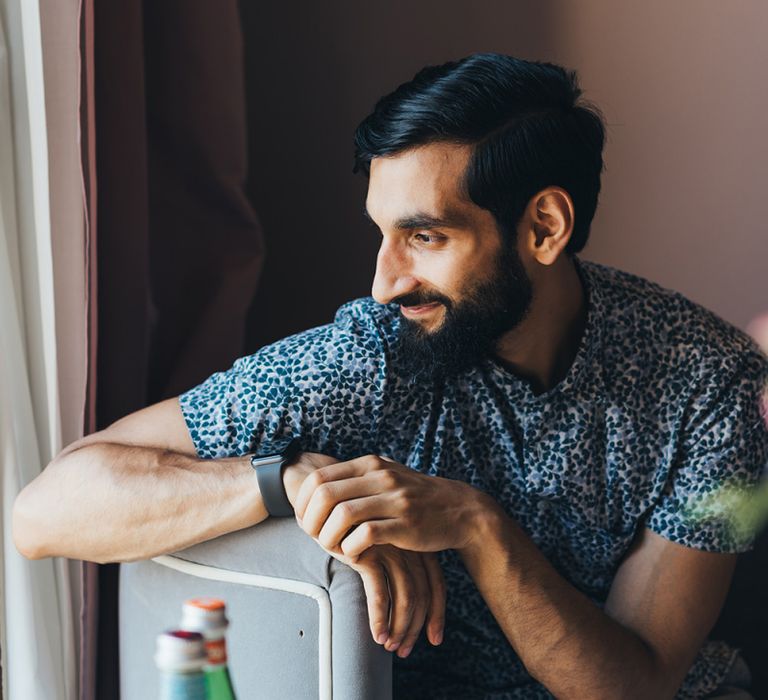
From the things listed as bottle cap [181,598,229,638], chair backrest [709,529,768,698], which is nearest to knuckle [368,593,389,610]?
bottle cap [181,598,229,638]

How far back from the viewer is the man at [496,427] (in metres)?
1.20

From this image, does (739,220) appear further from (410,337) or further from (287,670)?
(287,670)

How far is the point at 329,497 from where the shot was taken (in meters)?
1.08

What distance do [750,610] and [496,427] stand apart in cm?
70

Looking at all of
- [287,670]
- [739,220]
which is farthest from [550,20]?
[287,670]

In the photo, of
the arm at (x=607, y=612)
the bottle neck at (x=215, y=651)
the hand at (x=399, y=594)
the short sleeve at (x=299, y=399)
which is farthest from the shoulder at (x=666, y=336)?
the bottle neck at (x=215, y=651)

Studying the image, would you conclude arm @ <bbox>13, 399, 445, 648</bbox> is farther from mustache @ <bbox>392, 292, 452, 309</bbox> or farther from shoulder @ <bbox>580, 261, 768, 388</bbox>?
shoulder @ <bbox>580, 261, 768, 388</bbox>

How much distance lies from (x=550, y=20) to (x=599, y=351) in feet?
3.25

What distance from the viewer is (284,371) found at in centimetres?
129

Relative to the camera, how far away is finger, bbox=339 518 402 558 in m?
1.07

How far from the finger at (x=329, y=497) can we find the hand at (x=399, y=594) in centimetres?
5

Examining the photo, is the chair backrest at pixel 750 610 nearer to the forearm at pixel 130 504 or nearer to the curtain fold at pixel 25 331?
the forearm at pixel 130 504

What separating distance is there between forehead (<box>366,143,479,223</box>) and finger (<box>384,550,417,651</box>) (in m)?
0.44

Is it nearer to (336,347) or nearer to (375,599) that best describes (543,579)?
(375,599)
